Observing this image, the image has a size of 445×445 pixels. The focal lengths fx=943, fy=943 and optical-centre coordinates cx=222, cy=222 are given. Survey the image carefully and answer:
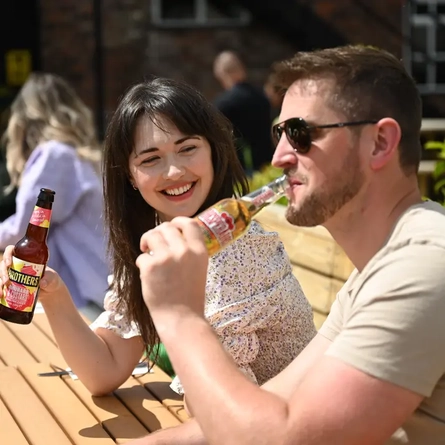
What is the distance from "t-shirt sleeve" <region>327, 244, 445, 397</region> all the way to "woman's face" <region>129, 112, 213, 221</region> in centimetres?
109

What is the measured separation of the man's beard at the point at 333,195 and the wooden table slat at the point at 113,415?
2.98 ft

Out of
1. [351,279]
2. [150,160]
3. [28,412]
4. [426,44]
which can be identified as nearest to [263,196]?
[351,279]

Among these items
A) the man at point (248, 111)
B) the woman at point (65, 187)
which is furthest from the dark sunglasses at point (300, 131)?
the man at point (248, 111)

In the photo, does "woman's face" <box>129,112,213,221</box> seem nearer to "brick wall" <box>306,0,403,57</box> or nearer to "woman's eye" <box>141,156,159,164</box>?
"woman's eye" <box>141,156,159,164</box>

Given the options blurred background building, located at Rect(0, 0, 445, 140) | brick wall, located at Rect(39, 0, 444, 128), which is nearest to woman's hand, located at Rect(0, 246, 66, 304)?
blurred background building, located at Rect(0, 0, 445, 140)

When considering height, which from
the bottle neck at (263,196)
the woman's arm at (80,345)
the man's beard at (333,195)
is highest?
the man's beard at (333,195)

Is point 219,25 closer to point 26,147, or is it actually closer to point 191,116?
point 26,147

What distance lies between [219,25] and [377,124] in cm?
1090

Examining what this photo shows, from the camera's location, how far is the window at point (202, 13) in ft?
40.8

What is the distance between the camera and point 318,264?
139 inches

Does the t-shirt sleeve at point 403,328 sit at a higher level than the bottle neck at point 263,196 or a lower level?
lower

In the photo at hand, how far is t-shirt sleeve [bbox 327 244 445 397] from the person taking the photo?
160cm

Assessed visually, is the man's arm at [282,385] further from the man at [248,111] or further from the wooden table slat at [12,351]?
the man at [248,111]

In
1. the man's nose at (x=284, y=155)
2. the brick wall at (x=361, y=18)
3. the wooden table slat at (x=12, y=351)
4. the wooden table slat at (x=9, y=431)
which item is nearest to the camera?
the man's nose at (x=284, y=155)
